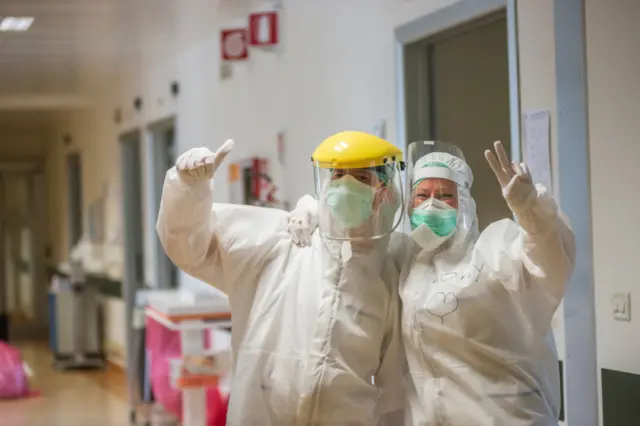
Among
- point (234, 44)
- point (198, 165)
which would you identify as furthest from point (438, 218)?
point (234, 44)

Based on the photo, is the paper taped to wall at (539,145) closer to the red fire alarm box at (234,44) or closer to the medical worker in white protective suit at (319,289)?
the medical worker in white protective suit at (319,289)

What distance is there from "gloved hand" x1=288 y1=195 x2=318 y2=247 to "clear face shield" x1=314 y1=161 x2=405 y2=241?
3.4 inches

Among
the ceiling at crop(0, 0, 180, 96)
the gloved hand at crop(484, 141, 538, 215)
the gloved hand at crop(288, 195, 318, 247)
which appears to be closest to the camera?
the gloved hand at crop(484, 141, 538, 215)

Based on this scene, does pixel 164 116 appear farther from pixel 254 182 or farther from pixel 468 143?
pixel 468 143

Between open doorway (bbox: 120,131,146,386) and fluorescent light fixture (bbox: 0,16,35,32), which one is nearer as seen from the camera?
fluorescent light fixture (bbox: 0,16,35,32)

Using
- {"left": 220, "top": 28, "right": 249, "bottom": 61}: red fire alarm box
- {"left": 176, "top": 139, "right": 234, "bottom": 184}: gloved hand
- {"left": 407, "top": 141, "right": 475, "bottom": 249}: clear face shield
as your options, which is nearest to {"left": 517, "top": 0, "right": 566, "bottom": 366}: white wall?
{"left": 407, "top": 141, "right": 475, "bottom": 249}: clear face shield

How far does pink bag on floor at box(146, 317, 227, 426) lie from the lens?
18.4 ft

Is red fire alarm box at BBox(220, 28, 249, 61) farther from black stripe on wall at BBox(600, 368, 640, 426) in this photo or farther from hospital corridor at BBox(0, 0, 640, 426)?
black stripe on wall at BBox(600, 368, 640, 426)

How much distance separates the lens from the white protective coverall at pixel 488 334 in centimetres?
213

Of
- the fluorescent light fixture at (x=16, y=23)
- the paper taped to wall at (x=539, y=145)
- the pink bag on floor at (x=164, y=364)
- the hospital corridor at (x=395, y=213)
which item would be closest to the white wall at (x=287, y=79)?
the hospital corridor at (x=395, y=213)

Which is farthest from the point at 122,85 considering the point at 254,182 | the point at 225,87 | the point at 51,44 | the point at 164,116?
the point at 254,182

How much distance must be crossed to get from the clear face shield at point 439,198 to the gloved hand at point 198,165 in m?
0.48

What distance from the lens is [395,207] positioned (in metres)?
2.31

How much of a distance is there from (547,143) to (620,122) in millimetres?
345
